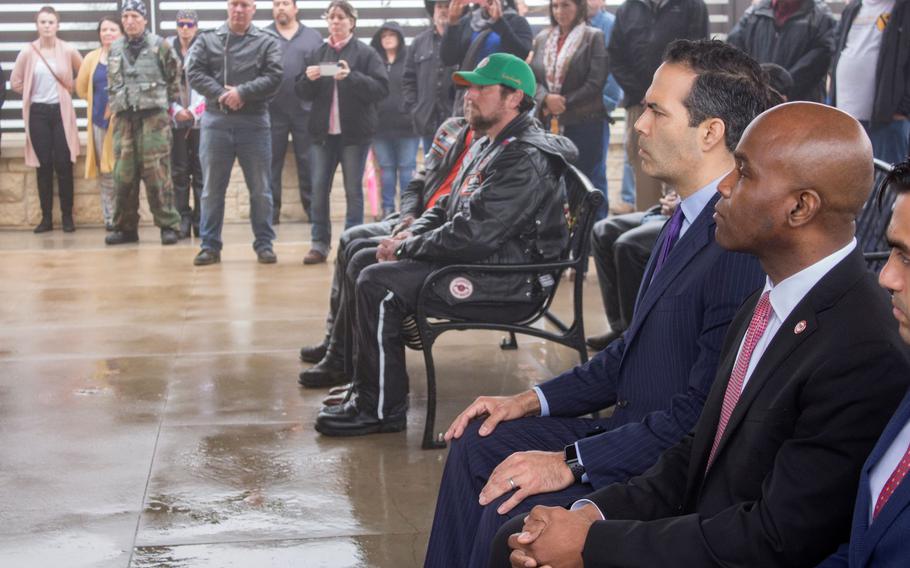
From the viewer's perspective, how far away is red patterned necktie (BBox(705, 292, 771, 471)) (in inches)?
91.4

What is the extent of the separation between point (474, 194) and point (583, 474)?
2302 millimetres

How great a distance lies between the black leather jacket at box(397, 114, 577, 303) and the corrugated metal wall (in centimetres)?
856

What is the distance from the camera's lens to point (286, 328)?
7086 mm

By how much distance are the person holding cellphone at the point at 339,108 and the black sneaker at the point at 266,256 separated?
0.29 m

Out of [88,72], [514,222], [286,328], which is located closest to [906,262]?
[514,222]

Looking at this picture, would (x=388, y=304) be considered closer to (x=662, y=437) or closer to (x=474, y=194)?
(x=474, y=194)

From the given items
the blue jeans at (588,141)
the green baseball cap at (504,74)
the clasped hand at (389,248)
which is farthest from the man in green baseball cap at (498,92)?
the blue jeans at (588,141)

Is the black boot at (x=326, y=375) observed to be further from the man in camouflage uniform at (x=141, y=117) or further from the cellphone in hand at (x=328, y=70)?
the man in camouflage uniform at (x=141, y=117)

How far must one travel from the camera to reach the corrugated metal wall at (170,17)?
13.1 metres

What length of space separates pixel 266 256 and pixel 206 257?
0.47 m

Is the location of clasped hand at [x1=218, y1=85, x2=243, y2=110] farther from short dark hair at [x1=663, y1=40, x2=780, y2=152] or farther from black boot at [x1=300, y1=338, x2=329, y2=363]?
short dark hair at [x1=663, y1=40, x2=780, y2=152]

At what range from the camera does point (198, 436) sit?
4.96 meters

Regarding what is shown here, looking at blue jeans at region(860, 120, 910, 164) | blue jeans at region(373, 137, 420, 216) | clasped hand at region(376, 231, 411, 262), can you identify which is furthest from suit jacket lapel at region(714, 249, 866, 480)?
blue jeans at region(373, 137, 420, 216)

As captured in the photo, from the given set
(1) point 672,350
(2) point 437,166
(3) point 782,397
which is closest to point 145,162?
(2) point 437,166
